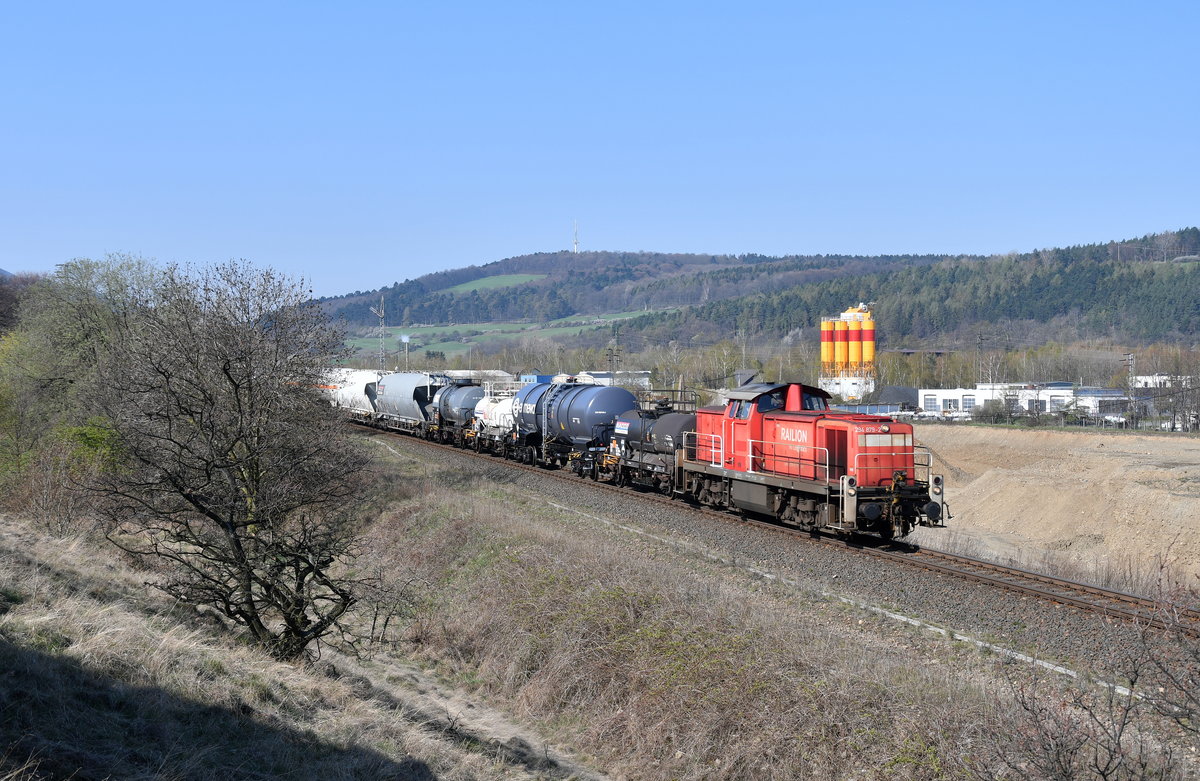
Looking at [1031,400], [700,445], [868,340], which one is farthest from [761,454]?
Answer: [868,340]

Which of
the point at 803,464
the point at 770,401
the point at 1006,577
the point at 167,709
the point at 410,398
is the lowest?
the point at 1006,577

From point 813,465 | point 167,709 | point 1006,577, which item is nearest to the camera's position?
point 167,709

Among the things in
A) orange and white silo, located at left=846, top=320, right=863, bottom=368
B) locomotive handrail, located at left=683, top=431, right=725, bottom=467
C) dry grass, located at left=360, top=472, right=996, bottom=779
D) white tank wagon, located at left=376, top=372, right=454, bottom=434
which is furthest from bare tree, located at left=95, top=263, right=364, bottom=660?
orange and white silo, located at left=846, top=320, right=863, bottom=368

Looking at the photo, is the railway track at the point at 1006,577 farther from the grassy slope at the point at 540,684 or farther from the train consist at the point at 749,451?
the grassy slope at the point at 540,684

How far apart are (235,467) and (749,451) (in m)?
13.1

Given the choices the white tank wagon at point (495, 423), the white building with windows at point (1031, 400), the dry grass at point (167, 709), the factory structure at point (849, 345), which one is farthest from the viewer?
the factory structure at point (849, 345)

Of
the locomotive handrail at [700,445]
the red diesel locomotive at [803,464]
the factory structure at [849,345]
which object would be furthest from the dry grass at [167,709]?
the factory structure at [849,345]

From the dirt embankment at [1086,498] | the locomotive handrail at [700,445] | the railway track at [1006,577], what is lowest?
the dirt embankment at [1086,498]

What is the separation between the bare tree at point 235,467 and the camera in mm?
12977

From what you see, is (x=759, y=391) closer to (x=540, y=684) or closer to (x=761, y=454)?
(x=761, y=454)

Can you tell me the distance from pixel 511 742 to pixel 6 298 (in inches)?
3874

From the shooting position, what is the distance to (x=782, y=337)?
195 metres

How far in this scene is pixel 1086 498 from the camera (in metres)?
38.5

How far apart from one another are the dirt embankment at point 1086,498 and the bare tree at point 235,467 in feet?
60.7
